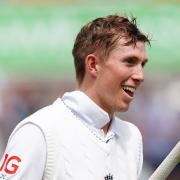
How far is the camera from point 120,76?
1.49 meters

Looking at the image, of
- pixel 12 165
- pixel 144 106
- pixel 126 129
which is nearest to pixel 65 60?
pixel 144 106

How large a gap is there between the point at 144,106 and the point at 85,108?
1443mm

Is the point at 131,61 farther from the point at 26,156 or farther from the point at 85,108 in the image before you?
the point at 26,156

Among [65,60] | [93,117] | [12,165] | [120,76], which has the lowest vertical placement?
[65,60]

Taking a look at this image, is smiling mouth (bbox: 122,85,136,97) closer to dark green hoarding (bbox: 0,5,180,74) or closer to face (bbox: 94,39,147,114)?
face (bbox: 94,39,147,114)

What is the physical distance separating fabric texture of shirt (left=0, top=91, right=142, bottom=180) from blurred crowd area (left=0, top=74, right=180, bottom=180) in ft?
4.24

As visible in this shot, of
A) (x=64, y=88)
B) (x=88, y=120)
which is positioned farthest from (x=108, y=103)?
(x=64, y=88)

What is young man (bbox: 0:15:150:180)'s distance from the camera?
1.39m

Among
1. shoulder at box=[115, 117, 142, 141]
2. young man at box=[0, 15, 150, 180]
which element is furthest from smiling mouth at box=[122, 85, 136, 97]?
shoulder at box=[115, 117, 142, 141]

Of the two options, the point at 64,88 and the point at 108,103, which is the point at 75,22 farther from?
the point at 108,103

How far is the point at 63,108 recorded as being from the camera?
1.50 m

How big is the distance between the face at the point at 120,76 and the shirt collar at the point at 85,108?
24mm

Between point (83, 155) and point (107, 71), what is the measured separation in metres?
0.19

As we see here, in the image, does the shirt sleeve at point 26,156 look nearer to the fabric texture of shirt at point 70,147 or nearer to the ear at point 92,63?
the fabric texture of shirt at point 70,147
